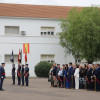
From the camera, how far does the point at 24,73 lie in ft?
94.4

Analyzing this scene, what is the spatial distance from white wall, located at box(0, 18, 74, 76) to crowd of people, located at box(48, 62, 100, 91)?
1796 cm

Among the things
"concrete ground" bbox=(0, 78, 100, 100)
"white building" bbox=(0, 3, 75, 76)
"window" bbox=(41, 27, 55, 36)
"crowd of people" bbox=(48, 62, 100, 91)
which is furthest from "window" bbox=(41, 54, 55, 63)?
"concrete ground" bbox=(0, 78, 100, 100)

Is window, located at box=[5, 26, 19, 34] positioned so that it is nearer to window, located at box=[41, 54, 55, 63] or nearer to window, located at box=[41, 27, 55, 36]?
window, located at box=[41, 27, 55, 36]

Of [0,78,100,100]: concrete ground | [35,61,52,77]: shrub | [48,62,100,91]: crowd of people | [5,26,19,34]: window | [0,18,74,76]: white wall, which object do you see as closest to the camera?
[0,78,100,100]: concrete ground

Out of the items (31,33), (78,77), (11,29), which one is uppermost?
(11,29)

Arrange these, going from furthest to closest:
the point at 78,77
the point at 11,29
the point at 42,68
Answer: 1. the point at 11,29
2. the point at 42,68
3. the point at 78,77

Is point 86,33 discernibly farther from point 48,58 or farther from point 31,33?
point 31,33

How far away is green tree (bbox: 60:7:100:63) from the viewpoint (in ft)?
130

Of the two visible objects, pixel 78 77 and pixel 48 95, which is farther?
pixel 78 77

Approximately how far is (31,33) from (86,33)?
8794 mm

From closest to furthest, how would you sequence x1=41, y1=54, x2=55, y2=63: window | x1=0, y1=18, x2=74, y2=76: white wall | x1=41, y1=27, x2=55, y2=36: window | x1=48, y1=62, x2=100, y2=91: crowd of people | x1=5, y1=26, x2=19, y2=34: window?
x1=48, y1=62, x2=100, y2=91: crowd of people
x1=0, y1=18, x2=74, y2=76: white wall
x1=5, y1=26, x2=19, y2=34: window
x1=41, y1=54, x2=55, y2=63: window
x1=41, y1=27, x2=55, y2=36: window

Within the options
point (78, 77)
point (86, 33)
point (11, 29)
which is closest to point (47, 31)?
point (11, 29)

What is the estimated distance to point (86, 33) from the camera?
132ft

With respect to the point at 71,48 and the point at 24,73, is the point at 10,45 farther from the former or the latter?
the point at 24,73
